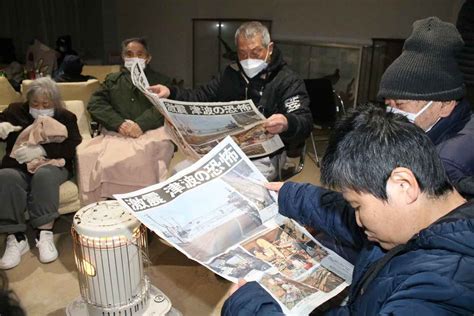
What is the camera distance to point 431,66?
3.53 ft

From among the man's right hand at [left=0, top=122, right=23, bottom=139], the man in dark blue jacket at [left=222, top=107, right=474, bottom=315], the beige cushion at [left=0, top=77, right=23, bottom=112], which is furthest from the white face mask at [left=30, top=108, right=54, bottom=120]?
the man in dark blue jacket at [left=222, top=107, right=474, bottom=315]

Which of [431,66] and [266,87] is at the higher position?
[431,66]

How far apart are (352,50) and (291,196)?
330 centimetres

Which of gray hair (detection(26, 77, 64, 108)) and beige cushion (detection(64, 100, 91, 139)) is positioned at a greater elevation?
gray hair (detection(26, 77, 64, 108))

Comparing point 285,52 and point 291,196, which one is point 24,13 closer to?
point 285,52

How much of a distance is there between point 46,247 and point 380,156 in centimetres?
191

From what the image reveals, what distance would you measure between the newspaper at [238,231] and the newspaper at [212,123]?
11.5 inches

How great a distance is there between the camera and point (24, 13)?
6.51 metres

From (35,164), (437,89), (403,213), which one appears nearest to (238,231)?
(403,213)

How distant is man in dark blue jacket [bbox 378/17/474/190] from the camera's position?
41.8 inches

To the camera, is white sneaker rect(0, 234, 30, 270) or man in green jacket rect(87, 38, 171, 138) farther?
man in green jacket rect(87, 38, 171, 138)

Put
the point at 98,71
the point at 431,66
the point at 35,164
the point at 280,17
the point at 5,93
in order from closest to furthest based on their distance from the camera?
1. the point at 431,66
2. the point at 35,164
3. the point at 5,93
4. the point at 98,71
5. the point at 280,17

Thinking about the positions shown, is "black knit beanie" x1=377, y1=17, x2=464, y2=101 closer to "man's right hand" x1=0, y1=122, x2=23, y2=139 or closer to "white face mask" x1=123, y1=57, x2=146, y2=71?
"white face mask" x1=123, y1=57, x2=146, y2=71

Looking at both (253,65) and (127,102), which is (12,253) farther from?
(253,65)
